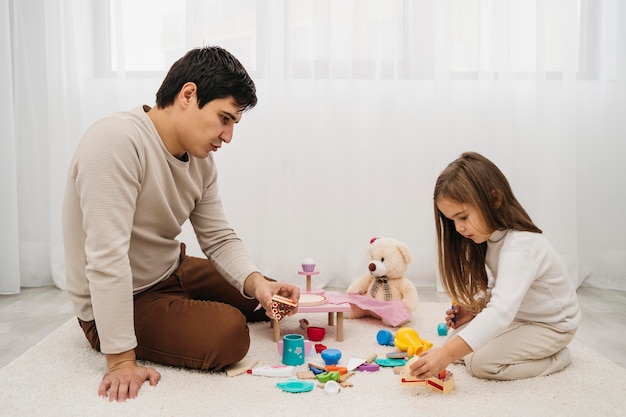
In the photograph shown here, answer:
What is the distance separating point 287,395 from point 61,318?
949 mm

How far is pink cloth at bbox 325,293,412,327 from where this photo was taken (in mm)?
1679

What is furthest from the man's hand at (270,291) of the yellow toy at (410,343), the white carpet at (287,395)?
the yellow toy at (410,343)

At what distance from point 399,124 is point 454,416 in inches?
55.8

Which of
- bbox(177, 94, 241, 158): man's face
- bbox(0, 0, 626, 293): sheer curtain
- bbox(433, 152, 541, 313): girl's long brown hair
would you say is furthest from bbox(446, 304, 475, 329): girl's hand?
bbox(0, 0, 626, 293): sheer curtain

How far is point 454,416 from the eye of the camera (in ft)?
3.51

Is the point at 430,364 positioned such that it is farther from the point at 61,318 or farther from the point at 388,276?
the point at 61,318

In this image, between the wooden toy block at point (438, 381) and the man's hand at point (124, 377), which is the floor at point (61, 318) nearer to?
the man's hand at point (124, 377)

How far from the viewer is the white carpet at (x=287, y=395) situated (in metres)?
1.09

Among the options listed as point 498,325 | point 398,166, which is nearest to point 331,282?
point 398,166

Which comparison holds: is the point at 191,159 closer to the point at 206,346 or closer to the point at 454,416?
the point at 206,346

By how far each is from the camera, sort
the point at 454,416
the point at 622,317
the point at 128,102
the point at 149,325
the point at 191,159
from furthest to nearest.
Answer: the point at 128,102, the point at 622,317, the point at 191,159, the point at 149,325, the point at 454,416

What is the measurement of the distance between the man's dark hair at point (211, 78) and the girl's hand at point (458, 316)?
0.70 meters

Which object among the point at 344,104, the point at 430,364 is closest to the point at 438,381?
the point at 430,364

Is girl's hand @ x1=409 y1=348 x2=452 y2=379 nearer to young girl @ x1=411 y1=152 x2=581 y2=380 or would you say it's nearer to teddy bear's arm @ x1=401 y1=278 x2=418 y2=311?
young girl @ x1=411 y1=152 x2=581 y2=380
